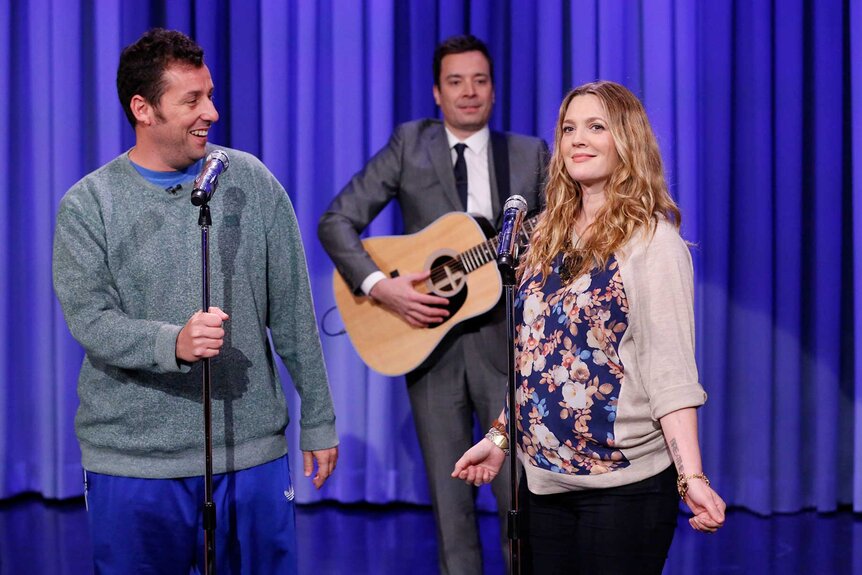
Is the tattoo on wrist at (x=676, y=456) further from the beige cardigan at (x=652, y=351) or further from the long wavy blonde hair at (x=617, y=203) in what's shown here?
the long wavy blonde hair at (x=617, y=203)

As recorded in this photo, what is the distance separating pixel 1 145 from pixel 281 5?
153 centimetres

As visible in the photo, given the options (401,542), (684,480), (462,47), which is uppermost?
(462,47)

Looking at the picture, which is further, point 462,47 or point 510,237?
point 462,47

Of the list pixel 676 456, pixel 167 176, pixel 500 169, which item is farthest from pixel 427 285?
pixel 676 456

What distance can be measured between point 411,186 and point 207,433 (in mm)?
1709

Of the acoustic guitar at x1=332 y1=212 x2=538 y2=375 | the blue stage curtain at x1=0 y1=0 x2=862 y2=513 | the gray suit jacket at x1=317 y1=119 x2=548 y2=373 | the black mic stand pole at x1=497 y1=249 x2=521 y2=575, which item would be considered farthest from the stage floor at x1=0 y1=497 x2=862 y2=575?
the black mic stand pole at x1=497 y1=249 x2=521 y2=575

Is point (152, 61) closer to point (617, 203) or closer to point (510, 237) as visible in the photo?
point (510, 237)

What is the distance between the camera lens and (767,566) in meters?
4.11

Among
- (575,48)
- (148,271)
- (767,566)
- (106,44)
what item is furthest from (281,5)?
(767,566)

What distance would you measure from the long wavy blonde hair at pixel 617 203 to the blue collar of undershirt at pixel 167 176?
0.84m

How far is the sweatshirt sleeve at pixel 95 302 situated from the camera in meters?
2.31

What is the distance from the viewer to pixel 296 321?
2635 millimetres

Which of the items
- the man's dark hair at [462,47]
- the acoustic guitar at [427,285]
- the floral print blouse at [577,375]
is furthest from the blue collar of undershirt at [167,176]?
the man's dark hair at [462,47]

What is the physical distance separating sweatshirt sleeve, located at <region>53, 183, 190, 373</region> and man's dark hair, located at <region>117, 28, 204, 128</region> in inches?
11.3
